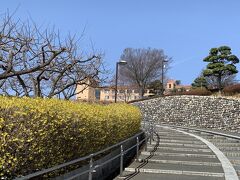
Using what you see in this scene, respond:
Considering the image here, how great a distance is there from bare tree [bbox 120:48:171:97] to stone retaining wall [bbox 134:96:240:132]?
74.8ft

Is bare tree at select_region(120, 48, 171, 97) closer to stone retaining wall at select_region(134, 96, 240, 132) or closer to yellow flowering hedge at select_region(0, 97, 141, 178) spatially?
stone retaining wall at select_region(134, 96, 240, 132)

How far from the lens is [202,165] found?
36.9 feet

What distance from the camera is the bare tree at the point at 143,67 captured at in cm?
7156

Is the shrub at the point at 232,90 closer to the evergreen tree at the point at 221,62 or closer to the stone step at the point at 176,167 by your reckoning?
the evergreen tree at the point at 221,62

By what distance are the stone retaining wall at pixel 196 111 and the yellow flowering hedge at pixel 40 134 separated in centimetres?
2790

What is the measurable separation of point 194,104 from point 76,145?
3521 centimetres

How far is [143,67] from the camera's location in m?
71.4

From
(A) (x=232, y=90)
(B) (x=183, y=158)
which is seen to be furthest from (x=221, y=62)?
(B) (x=183, y=158)

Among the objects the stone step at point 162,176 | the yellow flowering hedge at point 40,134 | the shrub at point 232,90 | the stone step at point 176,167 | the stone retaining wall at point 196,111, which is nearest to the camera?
the yellow flowering hedge at point 40,134

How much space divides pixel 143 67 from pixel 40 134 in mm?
66429

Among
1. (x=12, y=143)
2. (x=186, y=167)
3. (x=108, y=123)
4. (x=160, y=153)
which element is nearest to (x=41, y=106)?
(x=12, y=143)

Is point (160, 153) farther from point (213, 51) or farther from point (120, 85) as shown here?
point (120, 85)

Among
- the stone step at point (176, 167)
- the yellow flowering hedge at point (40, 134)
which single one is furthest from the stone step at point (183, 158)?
the yellow flowering hedge at point (40, 134)

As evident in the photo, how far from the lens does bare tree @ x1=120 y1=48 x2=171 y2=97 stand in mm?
71562
